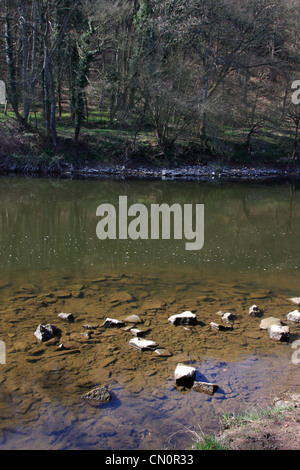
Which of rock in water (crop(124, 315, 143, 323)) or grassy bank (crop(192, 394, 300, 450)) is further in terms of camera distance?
rock in water (crop(124, 315, 143, 323))

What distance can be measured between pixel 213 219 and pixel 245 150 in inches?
691

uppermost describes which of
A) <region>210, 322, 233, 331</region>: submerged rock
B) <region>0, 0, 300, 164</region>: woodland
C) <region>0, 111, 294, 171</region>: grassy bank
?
<region>0, 0, 300, 164</region>: woodland

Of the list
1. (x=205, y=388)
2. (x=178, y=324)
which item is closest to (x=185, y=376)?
(x=205, y=388)

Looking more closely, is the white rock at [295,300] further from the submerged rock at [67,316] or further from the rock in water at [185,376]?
the submerged rock at [67,316]

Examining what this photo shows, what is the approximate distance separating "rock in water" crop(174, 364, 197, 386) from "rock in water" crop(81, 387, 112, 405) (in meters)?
0.85

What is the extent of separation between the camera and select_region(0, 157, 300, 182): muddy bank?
2581 centimetres

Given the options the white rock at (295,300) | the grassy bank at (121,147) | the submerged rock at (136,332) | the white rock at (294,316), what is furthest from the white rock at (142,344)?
the grassy bank at (121,147)

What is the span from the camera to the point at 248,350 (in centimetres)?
586

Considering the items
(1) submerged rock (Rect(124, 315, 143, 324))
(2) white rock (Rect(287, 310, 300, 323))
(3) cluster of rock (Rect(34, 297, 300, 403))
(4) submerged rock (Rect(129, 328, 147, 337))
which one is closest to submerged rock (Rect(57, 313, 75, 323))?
(3) cluster of rock (Rect(34, 297, 300, 403))

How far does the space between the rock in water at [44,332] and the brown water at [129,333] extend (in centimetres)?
10

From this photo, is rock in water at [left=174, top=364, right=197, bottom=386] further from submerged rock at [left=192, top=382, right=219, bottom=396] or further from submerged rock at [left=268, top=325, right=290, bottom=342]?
submerged rock at [left=268, top=325, right=290, bottom=342]

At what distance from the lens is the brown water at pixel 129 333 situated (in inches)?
166

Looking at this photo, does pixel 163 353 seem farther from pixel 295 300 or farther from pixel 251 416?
pixel 295 300
